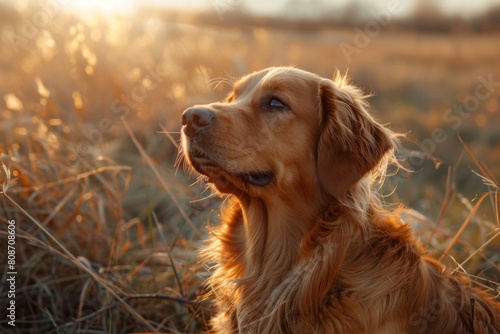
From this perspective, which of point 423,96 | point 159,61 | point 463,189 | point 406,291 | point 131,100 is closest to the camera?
point 406,291

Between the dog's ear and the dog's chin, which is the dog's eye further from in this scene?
the dog's chin

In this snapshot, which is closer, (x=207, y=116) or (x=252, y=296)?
(x=207, y=116)

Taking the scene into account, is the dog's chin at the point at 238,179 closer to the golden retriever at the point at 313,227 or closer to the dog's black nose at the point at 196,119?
the golden retriever at the point at 313,227

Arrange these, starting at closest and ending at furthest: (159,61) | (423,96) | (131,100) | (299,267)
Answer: (299,267)
(131,100)
(159,61)
(423,96)

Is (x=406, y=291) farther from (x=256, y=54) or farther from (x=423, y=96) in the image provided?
(x=423, y=96)

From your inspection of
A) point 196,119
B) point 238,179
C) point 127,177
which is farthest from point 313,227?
point 127,177

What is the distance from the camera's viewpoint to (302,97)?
3.36 m

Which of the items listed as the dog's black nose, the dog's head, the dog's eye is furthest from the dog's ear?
the dog's black nose

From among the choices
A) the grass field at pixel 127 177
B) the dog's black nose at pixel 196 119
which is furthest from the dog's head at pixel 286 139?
the grass field at pixel 127 177

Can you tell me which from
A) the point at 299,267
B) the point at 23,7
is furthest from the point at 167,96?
the point at 299,267

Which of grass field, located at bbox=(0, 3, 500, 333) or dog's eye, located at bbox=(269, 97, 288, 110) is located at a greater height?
dog's eye, located at bbox=(269, 97, 288, 110)

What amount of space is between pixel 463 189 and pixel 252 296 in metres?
5.52

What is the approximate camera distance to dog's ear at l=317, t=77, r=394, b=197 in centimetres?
310

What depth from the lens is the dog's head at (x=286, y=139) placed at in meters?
3.07
